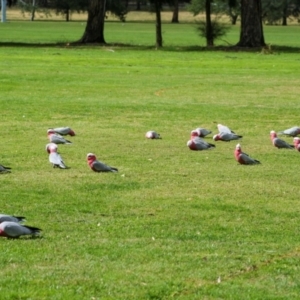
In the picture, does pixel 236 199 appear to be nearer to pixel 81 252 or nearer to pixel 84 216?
pixel 84 216

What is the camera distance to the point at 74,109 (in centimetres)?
2191

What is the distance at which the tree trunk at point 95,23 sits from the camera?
167 feet

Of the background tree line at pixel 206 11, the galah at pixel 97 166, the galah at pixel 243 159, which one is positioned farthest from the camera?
the background tree line at pixel 206 11

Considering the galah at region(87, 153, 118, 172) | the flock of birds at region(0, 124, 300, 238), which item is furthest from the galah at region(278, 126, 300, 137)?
the galah at region(87, 153, 118, 172)

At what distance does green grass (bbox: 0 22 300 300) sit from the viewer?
26.9 ft

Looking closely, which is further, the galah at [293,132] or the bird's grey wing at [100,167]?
the galah at [293,132]

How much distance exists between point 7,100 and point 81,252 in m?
14.9

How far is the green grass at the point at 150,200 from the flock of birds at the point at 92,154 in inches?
4.5

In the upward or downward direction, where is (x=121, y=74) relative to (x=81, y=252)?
downward

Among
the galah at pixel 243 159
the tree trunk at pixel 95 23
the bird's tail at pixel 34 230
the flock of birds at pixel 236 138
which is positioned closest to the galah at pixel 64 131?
the flock of birds at pixel 236 138

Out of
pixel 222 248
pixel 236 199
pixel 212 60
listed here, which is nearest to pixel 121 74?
pixel 212 60

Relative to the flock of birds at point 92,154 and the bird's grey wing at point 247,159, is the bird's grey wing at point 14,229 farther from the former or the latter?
the bird's grey wing at point 247,159

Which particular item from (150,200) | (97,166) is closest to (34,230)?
(150,200)

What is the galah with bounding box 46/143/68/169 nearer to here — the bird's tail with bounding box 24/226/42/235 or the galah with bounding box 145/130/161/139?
the galah with bounding box 145/130/161/139
